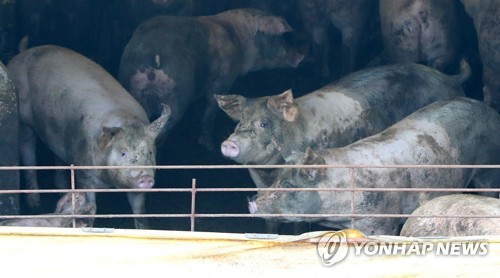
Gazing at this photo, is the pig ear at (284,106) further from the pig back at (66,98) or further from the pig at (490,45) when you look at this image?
the pig at (490,45)

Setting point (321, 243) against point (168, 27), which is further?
point (168, 27)

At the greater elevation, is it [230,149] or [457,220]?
[230,149]

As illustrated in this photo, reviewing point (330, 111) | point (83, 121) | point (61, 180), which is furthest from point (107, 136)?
point (330, 111)

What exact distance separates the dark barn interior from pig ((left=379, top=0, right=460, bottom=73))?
0.21m

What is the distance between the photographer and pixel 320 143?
9.18m

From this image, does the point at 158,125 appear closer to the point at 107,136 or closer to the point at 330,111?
the point at 107,136

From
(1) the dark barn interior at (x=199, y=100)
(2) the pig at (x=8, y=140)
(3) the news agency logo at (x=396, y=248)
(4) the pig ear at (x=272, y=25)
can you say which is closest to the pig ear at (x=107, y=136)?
(2) the pig at (x=8, y=140)

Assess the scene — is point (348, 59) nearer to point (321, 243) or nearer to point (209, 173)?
point (209, 173)

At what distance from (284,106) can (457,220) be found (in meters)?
2.26

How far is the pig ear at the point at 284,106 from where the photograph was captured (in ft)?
29.3

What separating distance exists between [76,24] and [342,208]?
16.5 feet

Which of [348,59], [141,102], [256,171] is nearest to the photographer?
[256,171]

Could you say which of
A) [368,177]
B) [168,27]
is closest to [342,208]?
[368,177]

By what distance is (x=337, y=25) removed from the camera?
39.4 ft
